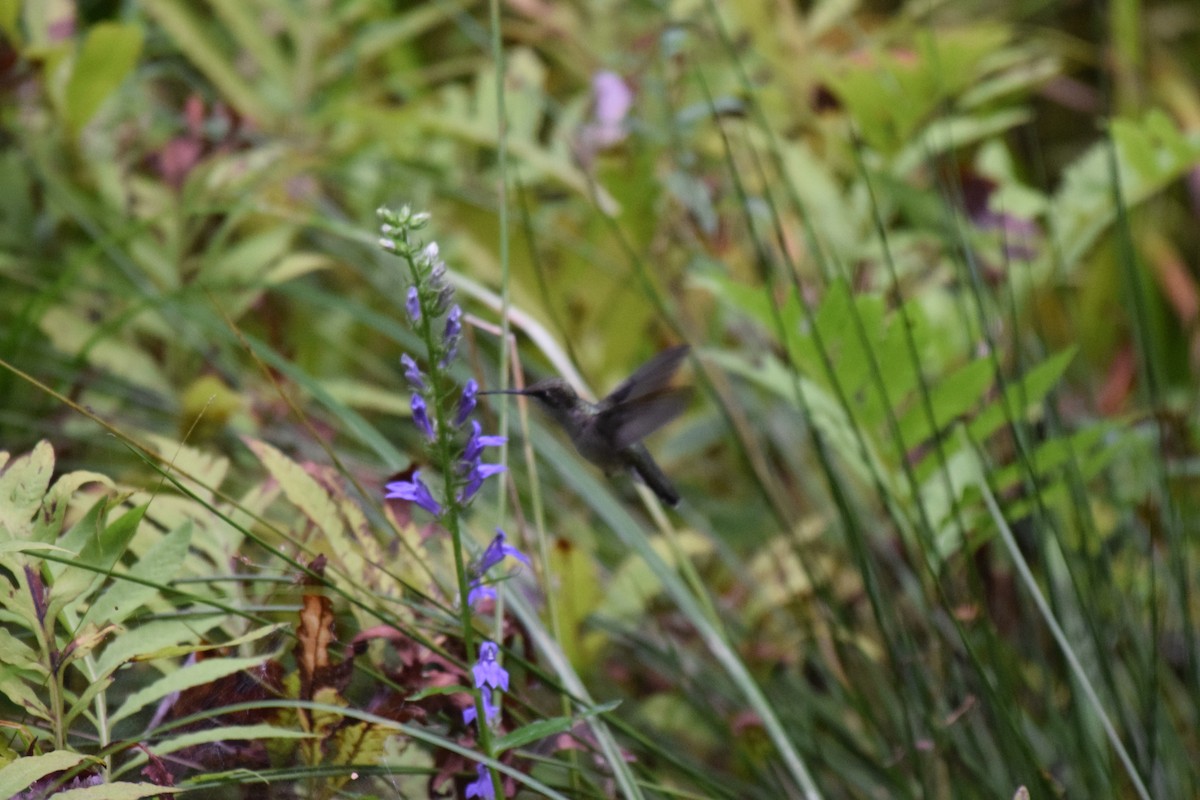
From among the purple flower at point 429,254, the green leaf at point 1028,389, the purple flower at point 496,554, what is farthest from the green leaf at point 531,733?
the green leaf at point 1028,389

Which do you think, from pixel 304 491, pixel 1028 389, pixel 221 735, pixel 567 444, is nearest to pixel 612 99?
pixel 567 444

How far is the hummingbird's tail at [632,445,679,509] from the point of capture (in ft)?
3.81

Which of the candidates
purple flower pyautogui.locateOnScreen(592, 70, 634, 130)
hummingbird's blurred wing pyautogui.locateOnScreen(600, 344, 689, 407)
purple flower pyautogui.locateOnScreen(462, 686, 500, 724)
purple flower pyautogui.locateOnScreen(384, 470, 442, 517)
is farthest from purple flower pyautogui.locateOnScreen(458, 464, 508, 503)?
purple flower pyautogui.locateOnScreen(592, 70, 634, 130)

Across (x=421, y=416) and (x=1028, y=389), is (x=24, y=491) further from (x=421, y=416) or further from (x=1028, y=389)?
(x=1028, y=389)

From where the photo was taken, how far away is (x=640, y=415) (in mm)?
1044

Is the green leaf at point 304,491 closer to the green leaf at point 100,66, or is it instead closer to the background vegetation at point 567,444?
the background vegetation at point 567,444

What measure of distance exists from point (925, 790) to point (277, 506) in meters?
0.86

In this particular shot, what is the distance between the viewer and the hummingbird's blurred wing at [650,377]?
3.51 feet

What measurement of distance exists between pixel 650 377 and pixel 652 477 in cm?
12

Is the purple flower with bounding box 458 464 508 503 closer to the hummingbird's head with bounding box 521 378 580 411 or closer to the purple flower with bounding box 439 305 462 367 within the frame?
the purple flower with bounding box 439 305 462 367

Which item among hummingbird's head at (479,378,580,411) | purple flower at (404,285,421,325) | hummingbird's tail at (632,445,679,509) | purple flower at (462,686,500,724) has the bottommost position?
purple flower at (462,686,500,724)

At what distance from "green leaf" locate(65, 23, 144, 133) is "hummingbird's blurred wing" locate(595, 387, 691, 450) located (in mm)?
973

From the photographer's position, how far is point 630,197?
75.9 inches

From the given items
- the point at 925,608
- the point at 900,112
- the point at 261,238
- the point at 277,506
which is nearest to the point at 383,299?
the point at 261,238
